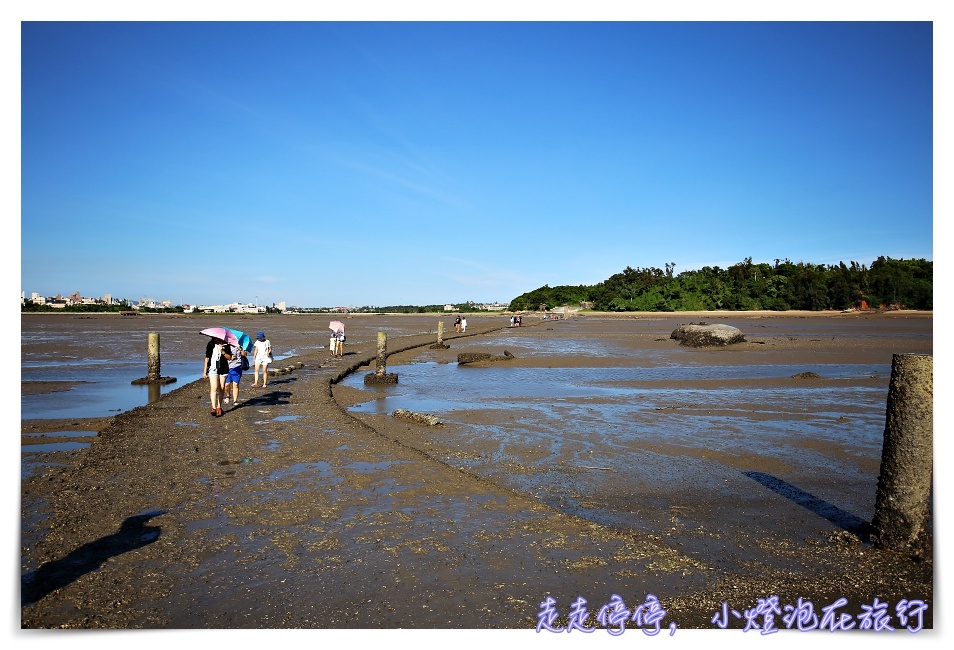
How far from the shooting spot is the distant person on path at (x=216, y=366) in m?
12.1

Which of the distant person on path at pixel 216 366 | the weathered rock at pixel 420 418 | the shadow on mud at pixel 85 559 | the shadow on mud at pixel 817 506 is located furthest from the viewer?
the weathered rock at pixel 420 418

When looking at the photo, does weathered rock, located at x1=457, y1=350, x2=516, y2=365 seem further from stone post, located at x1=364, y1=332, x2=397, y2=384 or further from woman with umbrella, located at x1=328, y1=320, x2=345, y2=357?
stone post, located at x1=364, y1=332, x2=397, y2=384

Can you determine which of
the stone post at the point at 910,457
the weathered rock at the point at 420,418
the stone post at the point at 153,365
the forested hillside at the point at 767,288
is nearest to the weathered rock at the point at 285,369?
the stone post at the point at 153,365

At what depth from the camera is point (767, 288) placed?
105 meters

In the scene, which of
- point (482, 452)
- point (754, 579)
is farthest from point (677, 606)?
point (482, 452)

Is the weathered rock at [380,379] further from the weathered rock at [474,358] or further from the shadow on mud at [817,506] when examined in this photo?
the shadow on mud at [817,506]

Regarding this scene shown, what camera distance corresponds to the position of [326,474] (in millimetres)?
8422

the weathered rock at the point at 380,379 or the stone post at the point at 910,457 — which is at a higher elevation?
the stone post at the point at 910,457

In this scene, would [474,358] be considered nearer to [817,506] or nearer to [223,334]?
[223,334]

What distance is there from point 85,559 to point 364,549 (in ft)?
7.61

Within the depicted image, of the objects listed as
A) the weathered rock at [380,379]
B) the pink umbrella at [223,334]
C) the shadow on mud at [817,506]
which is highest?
the pink umbrella at [223,334]

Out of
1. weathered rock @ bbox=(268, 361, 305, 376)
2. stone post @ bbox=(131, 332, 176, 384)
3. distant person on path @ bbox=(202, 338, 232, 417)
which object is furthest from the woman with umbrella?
distant person on path @ bbox=(202, 338, 232, 417)

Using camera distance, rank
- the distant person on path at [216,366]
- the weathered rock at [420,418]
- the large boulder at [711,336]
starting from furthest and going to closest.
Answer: the large boulder at [711,336] → the weathered rock at [420,418] → the distant person on path at [216,366]

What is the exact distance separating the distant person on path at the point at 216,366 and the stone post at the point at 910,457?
1070 centimetres
